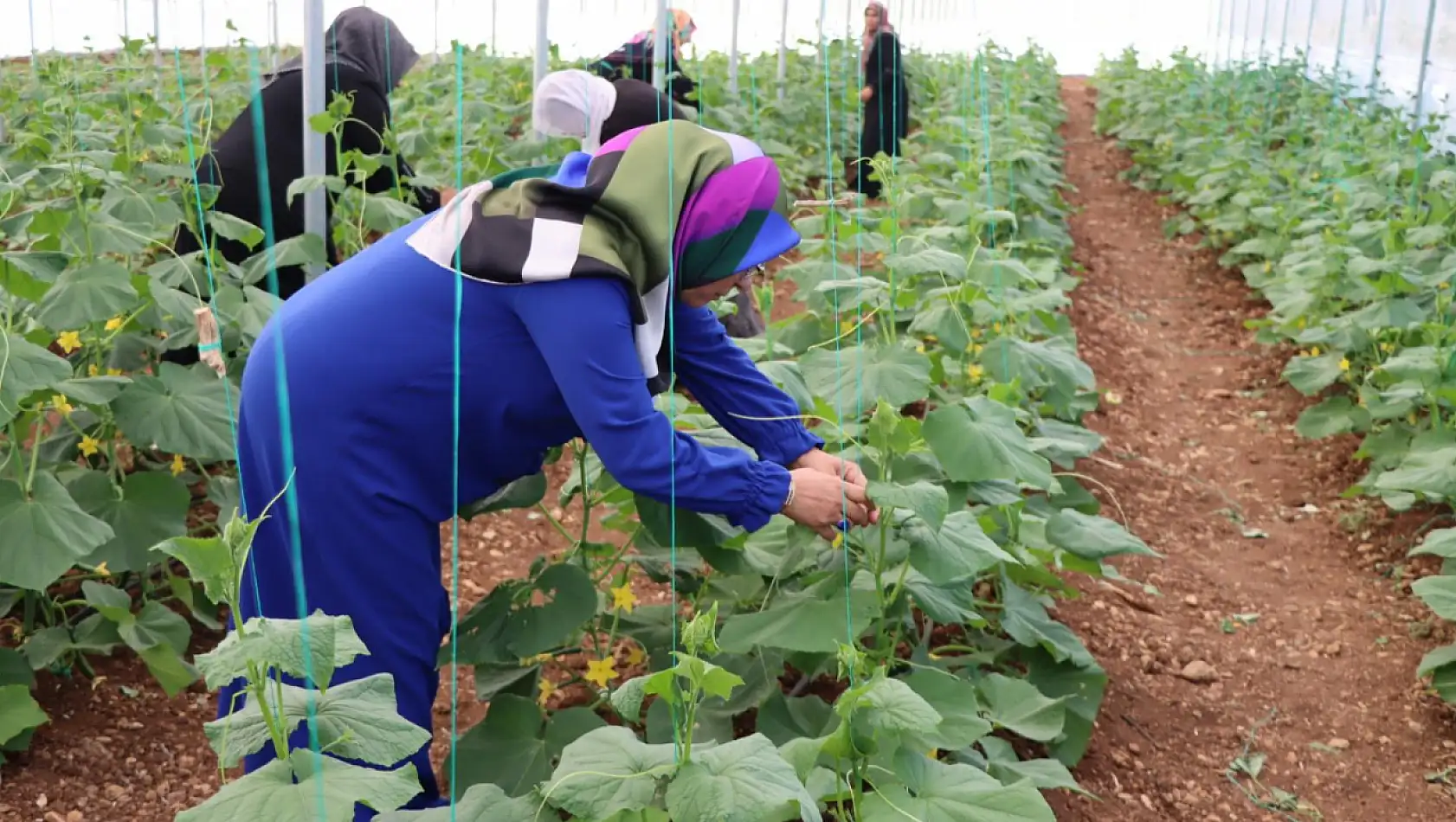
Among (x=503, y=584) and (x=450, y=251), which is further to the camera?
(x=503, y=584)

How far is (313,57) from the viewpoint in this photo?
3744 mm

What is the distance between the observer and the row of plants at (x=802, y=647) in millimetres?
1544

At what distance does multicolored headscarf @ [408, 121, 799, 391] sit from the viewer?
2.08 m

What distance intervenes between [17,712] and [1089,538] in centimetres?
210

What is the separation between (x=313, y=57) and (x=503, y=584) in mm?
1858

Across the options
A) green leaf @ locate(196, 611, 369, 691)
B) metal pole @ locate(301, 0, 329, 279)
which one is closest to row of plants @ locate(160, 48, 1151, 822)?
green leaf @ locate(196, 611, 369, 691)

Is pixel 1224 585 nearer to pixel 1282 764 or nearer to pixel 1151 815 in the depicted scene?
pixel 1282 764

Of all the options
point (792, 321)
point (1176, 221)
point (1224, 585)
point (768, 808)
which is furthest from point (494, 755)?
point (1176, 221)

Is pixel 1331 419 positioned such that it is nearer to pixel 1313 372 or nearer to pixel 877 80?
pixel 1313 372

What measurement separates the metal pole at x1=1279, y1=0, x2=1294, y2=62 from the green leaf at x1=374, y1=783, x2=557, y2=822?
12622 millimetres

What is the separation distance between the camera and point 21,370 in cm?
253

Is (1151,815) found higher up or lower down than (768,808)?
lower down

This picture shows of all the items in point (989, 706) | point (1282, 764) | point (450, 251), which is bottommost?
point (1282, 764)

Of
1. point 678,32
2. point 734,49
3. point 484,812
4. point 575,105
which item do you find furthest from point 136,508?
point 734,49
